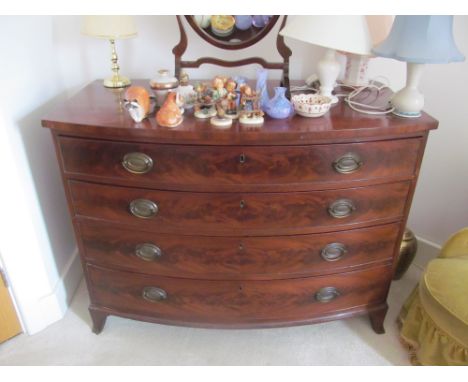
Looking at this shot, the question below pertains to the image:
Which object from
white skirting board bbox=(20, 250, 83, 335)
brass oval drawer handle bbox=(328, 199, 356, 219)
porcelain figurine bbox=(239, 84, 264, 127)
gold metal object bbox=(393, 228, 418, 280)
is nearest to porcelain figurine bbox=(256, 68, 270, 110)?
porcelain figurine bbox=(239, 84, 264, 127)

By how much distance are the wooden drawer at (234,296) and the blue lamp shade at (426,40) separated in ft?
2.48

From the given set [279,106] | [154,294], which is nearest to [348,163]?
[279,106]

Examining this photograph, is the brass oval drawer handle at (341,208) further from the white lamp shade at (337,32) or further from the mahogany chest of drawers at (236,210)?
the white lamp shade at (337,32)

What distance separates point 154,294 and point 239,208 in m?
0.51

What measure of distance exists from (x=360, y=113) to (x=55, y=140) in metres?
0.96

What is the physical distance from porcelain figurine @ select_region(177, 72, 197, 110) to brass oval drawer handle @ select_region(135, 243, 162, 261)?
19.3 inches

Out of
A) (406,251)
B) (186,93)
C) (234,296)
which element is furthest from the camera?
(406,251)

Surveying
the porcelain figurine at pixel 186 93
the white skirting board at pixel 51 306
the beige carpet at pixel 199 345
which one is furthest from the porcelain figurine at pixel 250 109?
the white skirting board at pixel 51 306

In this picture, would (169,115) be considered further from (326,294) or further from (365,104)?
(326,294)

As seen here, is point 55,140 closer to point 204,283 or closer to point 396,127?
point 204,283

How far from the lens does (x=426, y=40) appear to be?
98 cm

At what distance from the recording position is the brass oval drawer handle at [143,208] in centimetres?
115

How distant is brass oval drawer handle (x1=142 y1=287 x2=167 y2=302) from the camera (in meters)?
1.34

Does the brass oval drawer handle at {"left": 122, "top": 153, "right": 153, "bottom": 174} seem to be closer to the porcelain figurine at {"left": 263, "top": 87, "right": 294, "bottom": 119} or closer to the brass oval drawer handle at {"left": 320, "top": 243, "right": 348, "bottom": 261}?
the porcelain figurine at {"left": 263, "top": 87, "right": 294, "bottom": 119}
